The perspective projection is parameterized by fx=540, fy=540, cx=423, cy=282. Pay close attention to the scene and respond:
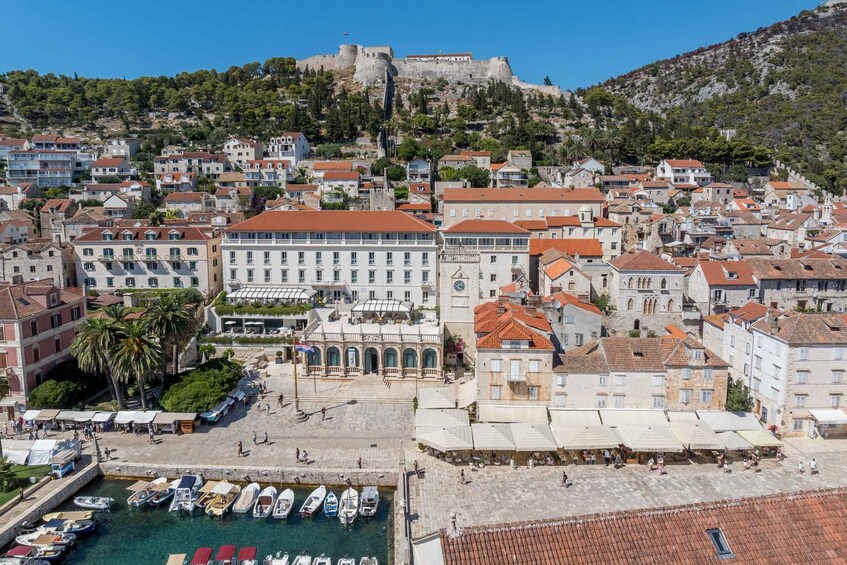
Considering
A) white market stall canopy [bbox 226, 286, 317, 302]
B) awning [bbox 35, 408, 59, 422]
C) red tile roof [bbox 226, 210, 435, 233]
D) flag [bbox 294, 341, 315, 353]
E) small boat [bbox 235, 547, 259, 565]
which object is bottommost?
small boat [bbox 235, 547, 259, 565]

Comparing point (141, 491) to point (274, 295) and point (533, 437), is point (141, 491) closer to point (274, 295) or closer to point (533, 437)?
point (533, 437)

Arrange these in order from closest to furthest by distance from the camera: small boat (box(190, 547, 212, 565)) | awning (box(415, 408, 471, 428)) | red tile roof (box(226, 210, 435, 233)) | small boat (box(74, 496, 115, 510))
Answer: small boat (box(190, 547, 212, 565)) < small boat (box(74, 496, 115, 510)) < awning (box(415, 408, 471, 428)) < red tile roof (box(226, 210, 435, 233))

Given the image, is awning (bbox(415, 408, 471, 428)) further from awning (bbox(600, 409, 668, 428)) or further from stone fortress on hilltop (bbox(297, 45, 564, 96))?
stone fortress on hilltop (bbox(297, 45, 564, 96))

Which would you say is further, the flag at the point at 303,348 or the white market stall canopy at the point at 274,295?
the white market stall canopy at the point at 274,295

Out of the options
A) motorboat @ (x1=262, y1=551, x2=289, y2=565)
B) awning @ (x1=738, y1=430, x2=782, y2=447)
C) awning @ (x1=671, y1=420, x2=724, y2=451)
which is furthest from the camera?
awning @ (x1=738, y1=430, x2=782, y2=447)

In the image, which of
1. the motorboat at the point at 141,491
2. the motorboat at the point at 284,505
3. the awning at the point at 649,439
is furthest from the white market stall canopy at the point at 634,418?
the motorboat at the point at 141,491

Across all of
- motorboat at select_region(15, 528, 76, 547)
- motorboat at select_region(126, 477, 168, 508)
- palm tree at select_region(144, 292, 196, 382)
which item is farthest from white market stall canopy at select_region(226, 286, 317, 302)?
motorboat at select_region(15, 528, 76, 547)

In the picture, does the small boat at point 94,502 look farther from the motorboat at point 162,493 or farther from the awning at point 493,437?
the awning at point 493,437

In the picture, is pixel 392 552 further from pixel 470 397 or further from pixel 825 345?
pixel 825 345

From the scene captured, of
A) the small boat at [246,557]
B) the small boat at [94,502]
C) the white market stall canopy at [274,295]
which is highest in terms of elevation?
the white market stall canopy at [274,295]
